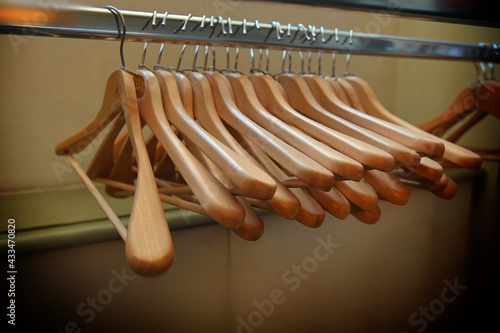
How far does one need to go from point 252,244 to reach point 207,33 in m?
0.52

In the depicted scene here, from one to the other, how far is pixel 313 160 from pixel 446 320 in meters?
1.04

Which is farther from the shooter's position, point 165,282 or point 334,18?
point 334,18

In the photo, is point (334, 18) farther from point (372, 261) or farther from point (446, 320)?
point (446, 320)

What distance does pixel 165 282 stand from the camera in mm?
904

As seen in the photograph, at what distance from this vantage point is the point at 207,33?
634 mm

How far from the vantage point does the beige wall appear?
32.7 inches

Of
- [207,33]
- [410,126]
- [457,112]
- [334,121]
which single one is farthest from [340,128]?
[457,112]

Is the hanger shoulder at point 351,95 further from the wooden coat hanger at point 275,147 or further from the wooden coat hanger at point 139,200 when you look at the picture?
the wooden coat hanger at point 139,200

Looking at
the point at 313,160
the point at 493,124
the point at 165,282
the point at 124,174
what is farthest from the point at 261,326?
the point at 493,124

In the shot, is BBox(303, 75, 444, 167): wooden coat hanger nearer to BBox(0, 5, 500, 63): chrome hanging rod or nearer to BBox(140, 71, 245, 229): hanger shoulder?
BBox(0, 5, 500, 63): chrome hanging rod

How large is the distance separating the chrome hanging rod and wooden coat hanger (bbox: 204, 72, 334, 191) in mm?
69

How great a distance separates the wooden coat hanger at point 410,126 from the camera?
2.05ft

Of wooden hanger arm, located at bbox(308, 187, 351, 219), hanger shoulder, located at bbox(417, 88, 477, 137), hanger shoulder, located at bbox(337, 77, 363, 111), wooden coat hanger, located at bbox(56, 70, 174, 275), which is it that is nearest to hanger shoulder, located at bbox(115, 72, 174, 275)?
wooden coat hanger, located at bbox(56, 70, 174, 275)

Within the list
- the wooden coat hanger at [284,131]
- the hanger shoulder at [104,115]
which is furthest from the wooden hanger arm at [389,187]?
the hanger shoulder at [104,115]
